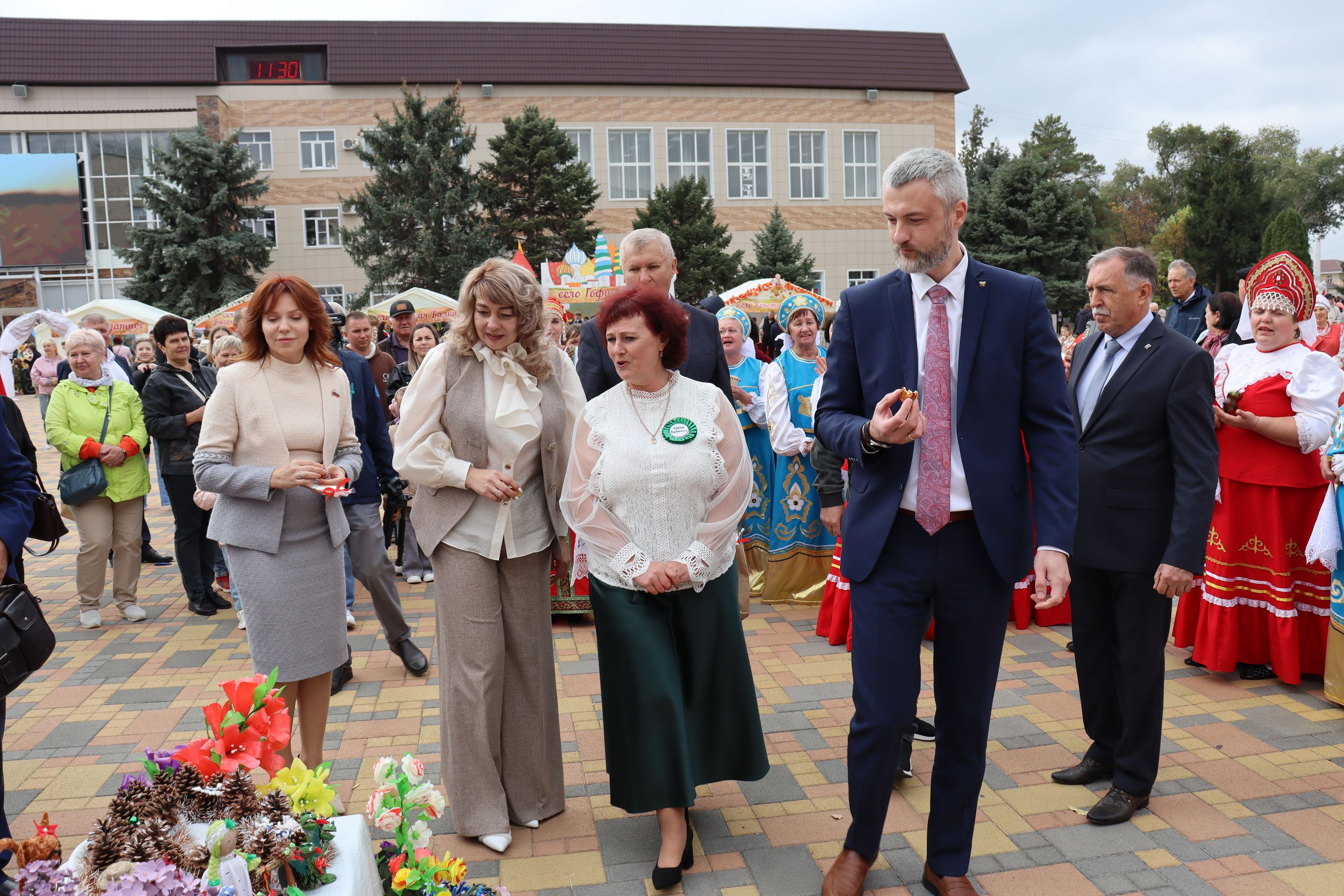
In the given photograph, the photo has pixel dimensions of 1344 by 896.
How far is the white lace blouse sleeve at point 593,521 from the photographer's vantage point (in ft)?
10.6

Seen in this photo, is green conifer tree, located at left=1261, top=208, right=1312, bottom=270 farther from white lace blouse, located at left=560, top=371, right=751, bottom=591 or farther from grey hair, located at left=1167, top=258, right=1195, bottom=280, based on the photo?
white lace blouse, located at left=560, top=371, right=751, bottom=591

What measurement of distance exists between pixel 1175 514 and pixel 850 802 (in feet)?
5.58

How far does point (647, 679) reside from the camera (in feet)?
10.6

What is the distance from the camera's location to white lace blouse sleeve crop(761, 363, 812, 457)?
655cm

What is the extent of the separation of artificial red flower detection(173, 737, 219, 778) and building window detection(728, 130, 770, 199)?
1422 inches

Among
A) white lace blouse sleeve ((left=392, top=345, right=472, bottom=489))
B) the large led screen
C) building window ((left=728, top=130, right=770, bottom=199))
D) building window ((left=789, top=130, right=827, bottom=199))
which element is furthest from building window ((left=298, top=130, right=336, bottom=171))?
white lace blouse sleeve ((left=392, top=345, right=472, bottom=489))

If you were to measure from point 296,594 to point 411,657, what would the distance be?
2004 millimetres

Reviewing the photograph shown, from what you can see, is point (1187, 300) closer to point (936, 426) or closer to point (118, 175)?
point (936, 426)

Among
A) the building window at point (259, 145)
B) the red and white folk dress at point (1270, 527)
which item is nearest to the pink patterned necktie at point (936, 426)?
the red and white folk dress at point (1270, 527)

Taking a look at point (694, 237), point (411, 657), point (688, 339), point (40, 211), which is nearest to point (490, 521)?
point (688, 339)

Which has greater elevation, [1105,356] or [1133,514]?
[1105,356]

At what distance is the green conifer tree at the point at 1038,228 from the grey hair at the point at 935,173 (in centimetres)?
2956

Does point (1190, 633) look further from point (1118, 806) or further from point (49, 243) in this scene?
point (49, 243)

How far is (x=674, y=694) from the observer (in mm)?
3244
